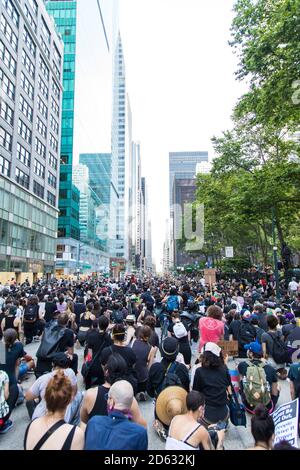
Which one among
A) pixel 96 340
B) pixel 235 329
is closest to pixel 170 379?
pixel 96 340

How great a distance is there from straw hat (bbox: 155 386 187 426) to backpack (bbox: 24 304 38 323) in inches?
282

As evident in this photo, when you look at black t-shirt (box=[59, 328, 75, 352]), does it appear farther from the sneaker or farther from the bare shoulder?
the bare shoulder

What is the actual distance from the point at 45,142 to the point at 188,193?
389 ft

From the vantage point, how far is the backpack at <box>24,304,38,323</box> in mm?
10062

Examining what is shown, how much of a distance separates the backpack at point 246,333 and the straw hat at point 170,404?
461 cm

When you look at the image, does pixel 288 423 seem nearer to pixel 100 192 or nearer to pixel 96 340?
pixel 96 340

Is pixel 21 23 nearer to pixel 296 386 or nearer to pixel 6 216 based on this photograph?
pixel 6 216

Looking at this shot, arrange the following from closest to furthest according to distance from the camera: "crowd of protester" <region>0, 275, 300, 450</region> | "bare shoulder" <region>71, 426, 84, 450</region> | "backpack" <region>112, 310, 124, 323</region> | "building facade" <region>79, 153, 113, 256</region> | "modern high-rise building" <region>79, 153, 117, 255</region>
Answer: "bare shoulder" <region>71, 426, 84, 450</region>, "crowd of protester" <region>0, 275, 300, 450</region>, "backpack" <region>112, 310, 124, 323</region>, "building facade" <region>79, 153, 113, 256</region>, "modern high-rise building" <region>79, 153, 117, 255</region>

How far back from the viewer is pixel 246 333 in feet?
26.7

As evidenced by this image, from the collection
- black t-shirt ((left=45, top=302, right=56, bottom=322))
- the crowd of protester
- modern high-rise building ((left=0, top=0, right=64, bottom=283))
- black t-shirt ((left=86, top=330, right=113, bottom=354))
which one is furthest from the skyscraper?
black t-shirt ((left=86, top=330, right=113, bottom=354))

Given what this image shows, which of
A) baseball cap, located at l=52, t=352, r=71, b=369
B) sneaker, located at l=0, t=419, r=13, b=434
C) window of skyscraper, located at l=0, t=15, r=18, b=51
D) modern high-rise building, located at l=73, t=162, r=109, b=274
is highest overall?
window of skyscraper, located at l=0, t=15, r=18, b=51

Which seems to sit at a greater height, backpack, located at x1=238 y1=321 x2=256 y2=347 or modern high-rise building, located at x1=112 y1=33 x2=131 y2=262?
modern high-rise building, located at x1=112 y1=33 x2=131 y2=262

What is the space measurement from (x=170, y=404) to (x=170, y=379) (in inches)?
26.7

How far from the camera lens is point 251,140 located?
27.9 meters
